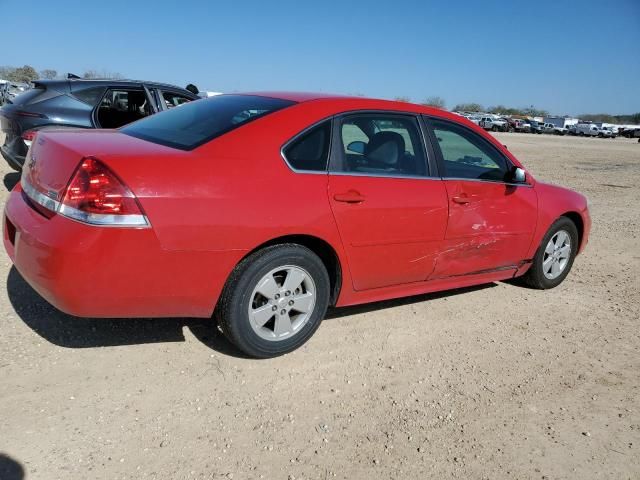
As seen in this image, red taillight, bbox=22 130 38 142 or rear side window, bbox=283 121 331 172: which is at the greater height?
rear side window, bbox=283 121 331 172

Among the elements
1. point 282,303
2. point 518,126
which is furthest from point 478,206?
point 518,126

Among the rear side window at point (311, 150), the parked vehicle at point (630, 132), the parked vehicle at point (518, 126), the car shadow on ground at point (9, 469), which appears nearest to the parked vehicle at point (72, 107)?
the rear side window at point (311, 150)

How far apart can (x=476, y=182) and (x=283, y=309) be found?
1864 mm

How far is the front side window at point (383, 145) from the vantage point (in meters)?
3.54

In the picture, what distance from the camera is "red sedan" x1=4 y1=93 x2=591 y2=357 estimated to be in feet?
8.78

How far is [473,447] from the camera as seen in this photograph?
269cm

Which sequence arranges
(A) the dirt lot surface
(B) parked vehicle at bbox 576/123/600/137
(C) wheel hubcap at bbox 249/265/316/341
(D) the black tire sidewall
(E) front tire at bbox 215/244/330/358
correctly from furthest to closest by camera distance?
(B) parked vehicle at bbox 576/123/600/137
(D) the black tire sidewall
(C) wheel hubcap at bbox 249/265/316/341
(E) front tire at bbox 215/244/330/358
(A) the dirt lot surface

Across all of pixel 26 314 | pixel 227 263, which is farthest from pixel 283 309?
pixel 26 314

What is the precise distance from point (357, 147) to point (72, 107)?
14.9 feet

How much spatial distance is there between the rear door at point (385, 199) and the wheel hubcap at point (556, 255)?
1614mm

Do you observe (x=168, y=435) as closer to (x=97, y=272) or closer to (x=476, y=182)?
(x=97, y=272)

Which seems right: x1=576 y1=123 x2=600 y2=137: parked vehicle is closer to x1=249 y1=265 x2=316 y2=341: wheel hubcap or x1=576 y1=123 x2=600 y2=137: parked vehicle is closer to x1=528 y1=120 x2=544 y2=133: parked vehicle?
x1=528 y1=120 x2=544 y2=133: parked vehicle

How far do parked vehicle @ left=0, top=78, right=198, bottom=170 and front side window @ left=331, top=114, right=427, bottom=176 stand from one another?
4.39m

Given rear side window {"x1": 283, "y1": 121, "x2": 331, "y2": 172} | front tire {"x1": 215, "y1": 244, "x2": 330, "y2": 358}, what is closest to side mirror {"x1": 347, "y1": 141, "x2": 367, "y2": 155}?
rear side window {"x1": 283, "y1": 121, "x2": 331, "y2": 172}
